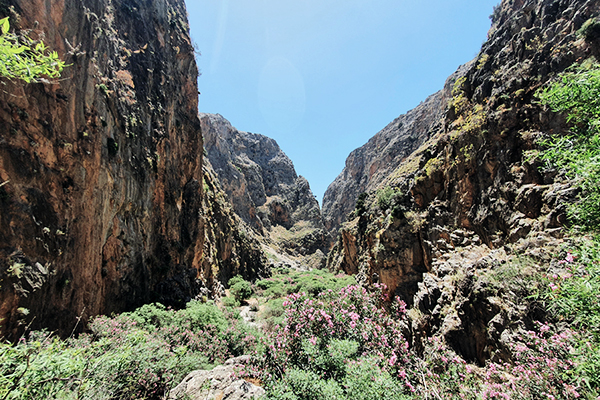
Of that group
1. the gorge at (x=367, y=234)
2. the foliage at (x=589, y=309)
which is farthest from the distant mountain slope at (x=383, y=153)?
the foliage at (x=589, y=309)

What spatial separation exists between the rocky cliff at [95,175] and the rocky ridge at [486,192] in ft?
53.3

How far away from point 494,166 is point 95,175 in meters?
23.6

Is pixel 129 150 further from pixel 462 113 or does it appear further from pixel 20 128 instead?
pixel 462 113

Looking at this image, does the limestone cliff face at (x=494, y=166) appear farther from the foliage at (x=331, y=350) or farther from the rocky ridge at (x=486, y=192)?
the foliage at (x=331, y=350)

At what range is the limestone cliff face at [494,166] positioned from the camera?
10742 millimetres

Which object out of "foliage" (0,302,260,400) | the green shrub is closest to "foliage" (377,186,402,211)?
the green shrub

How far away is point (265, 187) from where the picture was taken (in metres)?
106

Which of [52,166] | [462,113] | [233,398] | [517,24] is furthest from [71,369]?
[517,24]

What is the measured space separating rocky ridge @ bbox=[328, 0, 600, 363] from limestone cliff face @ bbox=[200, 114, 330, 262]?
6065 cm

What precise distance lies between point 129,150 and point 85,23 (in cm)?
796

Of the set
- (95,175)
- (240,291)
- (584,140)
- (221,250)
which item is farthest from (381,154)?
(95,175)

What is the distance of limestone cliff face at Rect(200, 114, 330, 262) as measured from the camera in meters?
77.9

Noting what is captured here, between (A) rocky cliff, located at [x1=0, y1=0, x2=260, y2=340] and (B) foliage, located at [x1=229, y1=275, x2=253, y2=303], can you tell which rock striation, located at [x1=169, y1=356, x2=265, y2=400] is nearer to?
(A) rocky cliff, located at [x1=0, y1=0, x2=260, y2=340]

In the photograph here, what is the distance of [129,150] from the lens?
17.5 meters
